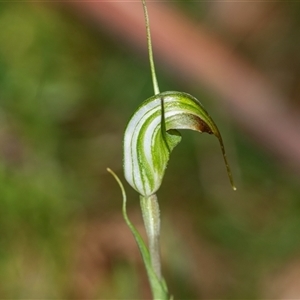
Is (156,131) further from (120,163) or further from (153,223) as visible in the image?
(120,163)

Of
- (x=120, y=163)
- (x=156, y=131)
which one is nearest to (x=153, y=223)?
(x=156, y=131)

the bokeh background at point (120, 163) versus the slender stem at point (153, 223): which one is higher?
the bokeh background at point (120, 163)

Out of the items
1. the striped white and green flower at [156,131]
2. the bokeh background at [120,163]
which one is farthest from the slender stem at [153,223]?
the bokeh background at [120,163]

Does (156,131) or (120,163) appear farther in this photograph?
(120,163)

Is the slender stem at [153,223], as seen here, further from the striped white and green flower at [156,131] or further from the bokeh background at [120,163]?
the bokeh background at [120,163]

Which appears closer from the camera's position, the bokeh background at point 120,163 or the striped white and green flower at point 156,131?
the striped white and green flower at point 156,131

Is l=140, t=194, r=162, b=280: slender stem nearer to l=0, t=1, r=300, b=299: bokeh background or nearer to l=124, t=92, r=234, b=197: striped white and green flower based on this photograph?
l=124, t=92, r=234, b=197: striped white and green flower
